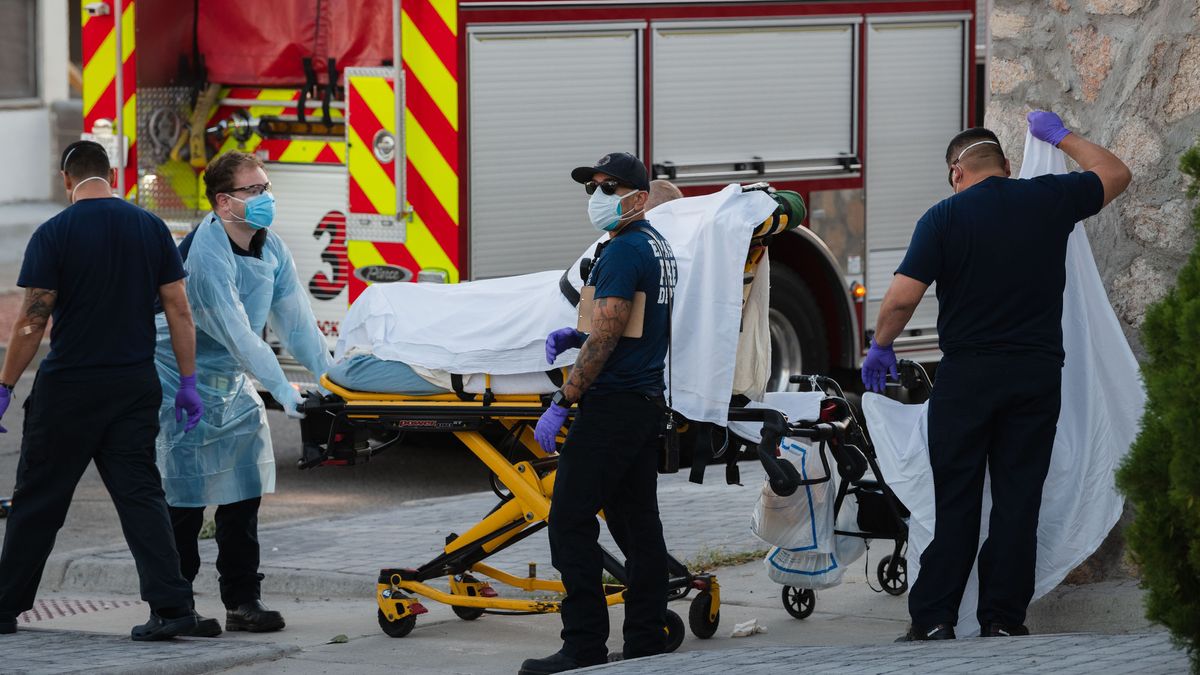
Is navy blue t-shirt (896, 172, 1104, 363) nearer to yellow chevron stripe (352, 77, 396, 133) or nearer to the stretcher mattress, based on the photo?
the stretcher mattress

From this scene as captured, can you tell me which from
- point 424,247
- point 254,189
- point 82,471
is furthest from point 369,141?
point 82,471

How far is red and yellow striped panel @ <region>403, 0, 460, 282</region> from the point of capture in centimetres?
963

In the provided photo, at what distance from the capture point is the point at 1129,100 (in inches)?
263

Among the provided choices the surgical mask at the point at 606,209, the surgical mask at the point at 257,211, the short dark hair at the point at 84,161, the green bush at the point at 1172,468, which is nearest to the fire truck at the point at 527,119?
the surgical mask at the point at 257,211

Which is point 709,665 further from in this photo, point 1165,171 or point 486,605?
point 1165,171

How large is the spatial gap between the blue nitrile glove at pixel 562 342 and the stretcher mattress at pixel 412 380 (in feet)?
1.26

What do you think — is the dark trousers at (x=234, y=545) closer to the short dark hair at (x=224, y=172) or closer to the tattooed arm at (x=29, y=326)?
the tattooed arm at (x=29, y=326)

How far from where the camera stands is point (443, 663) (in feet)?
21.9

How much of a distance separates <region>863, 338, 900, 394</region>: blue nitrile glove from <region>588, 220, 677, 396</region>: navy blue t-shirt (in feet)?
2.32

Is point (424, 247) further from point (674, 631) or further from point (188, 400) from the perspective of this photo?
point (674, 631)

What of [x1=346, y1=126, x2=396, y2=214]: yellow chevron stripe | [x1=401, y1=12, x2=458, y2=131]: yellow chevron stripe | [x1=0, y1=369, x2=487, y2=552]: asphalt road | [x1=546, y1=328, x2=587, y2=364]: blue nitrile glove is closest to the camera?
[x1=546, y1=328, x2=587, y2=364]: blue nitrile glove

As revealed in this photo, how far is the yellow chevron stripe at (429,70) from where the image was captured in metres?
9.65

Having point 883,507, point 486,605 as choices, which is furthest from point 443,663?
point 883,507

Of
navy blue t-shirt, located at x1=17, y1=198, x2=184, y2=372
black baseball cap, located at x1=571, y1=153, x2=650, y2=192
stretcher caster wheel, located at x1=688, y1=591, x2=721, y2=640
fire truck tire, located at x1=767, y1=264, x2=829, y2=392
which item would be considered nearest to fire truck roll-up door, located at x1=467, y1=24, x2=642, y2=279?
fire truck tire, located at x1=767, y1=264, x2=829, y2=392
